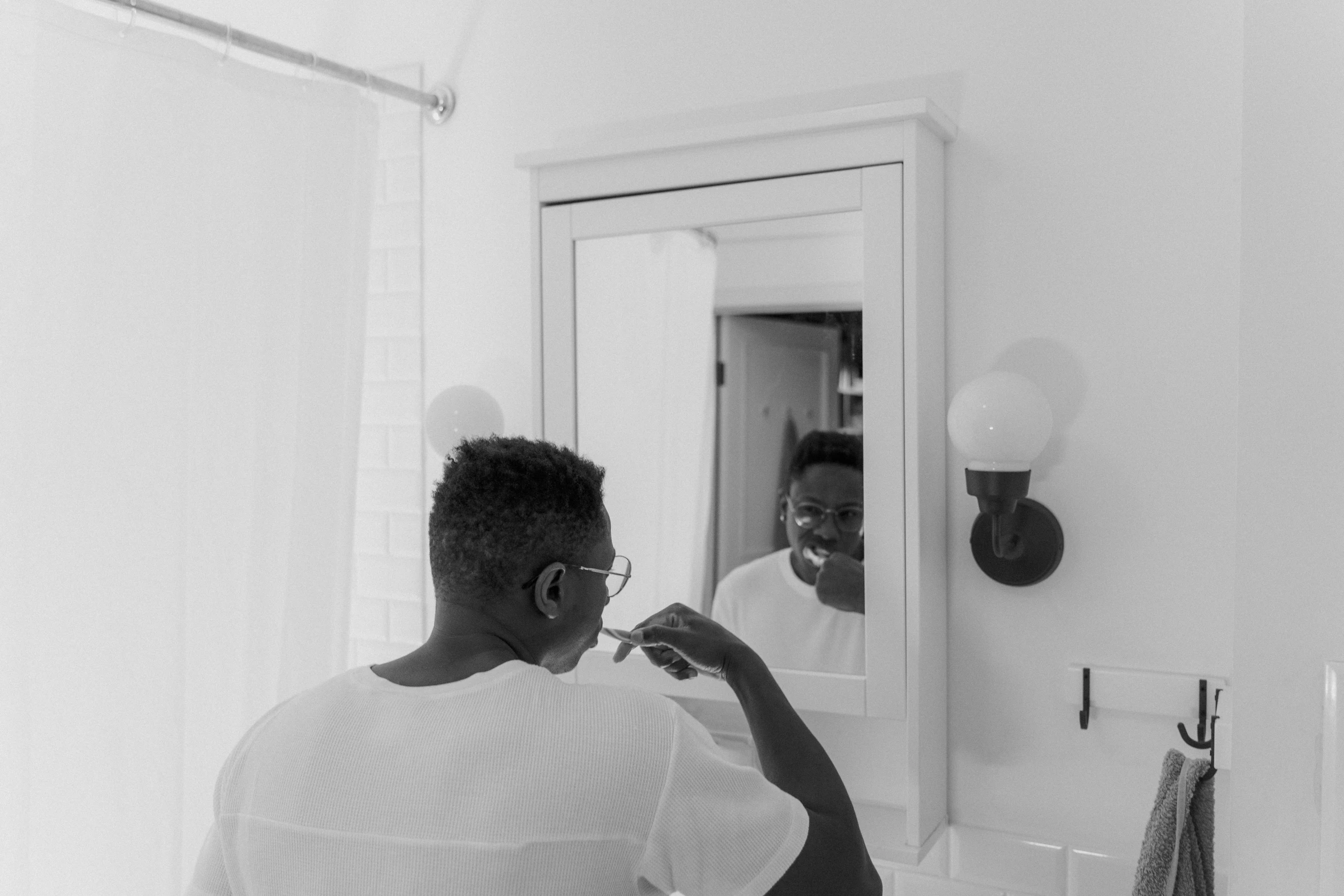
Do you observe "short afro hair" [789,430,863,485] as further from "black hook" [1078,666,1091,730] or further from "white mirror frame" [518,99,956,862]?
"black hook" [1078,666,1091,730]

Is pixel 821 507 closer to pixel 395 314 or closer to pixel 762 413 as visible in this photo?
pixel 762 413

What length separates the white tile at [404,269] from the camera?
5.13 feet

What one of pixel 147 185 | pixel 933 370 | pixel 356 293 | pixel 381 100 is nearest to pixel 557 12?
pixel 381 100

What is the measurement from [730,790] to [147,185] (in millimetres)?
838

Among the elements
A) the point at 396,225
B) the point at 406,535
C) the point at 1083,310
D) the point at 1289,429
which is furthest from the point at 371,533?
the point at 1289,429

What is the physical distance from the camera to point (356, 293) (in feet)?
4.49

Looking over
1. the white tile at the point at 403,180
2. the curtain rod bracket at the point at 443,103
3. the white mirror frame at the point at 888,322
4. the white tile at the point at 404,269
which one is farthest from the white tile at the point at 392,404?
the white mirror frame at the point at 888,322

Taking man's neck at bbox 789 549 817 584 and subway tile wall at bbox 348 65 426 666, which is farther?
subway tile wall at bbox 348 65 426 666

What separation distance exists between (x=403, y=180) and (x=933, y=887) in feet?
3.67

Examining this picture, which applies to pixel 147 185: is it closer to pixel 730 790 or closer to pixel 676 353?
pixel 676 353

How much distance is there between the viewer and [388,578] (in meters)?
1.60

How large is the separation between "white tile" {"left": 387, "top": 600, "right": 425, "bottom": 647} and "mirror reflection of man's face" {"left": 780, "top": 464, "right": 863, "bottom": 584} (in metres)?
0.60

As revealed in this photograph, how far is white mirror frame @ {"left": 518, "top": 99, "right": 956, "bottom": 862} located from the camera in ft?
3.78

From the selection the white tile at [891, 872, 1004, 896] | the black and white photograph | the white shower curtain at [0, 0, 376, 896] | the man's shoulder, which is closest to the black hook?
the black and white photograph
